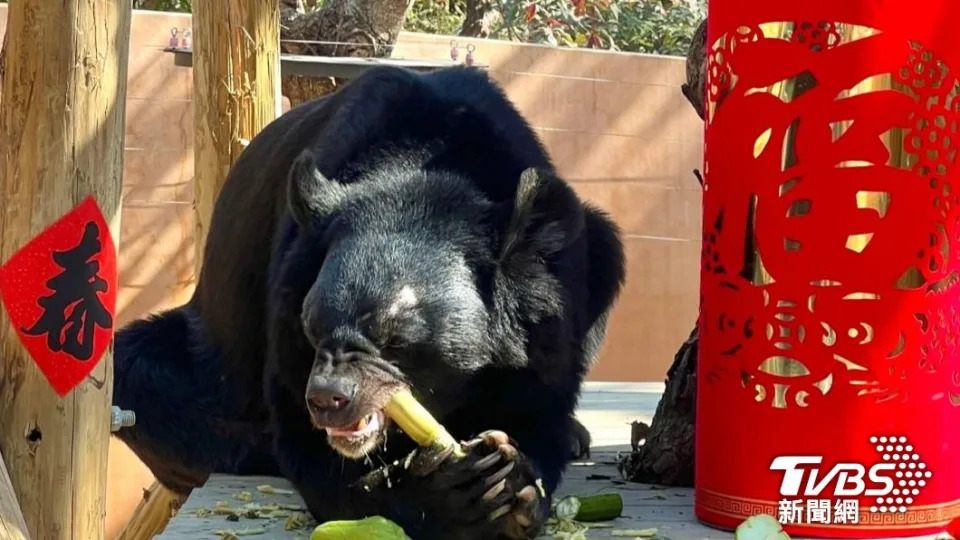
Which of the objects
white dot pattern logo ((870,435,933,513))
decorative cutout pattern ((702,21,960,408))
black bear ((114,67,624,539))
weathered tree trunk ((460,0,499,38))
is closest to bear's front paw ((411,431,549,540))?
black bear ((114,67,624,539))

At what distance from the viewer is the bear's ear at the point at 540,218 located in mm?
3248

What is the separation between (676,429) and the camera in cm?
396

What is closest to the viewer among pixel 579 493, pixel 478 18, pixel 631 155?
pixel 579 493

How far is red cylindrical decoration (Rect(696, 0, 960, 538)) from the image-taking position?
3.00m

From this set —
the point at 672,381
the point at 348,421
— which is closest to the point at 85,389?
the point at 348,421

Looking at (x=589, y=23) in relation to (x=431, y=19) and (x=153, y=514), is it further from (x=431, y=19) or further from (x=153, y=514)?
(x=153, y=514)

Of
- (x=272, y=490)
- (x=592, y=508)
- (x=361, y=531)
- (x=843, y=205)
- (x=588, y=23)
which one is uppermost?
(x=588, y=23)

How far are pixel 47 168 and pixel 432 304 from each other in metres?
0.93

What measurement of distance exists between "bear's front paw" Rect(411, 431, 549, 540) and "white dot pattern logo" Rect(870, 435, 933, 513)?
2.64 feet

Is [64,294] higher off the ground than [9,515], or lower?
higher

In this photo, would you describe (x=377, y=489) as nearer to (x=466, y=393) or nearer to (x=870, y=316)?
(x=466, y=393)

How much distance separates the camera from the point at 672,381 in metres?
4.05

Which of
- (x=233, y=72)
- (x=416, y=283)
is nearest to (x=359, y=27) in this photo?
(x=233, y=72)

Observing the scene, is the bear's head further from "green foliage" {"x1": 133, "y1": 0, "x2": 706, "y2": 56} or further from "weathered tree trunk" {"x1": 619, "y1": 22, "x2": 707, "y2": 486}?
"green foliage" {"x1": 133, "y1": 0, "x2": 706, "y2": 56}
